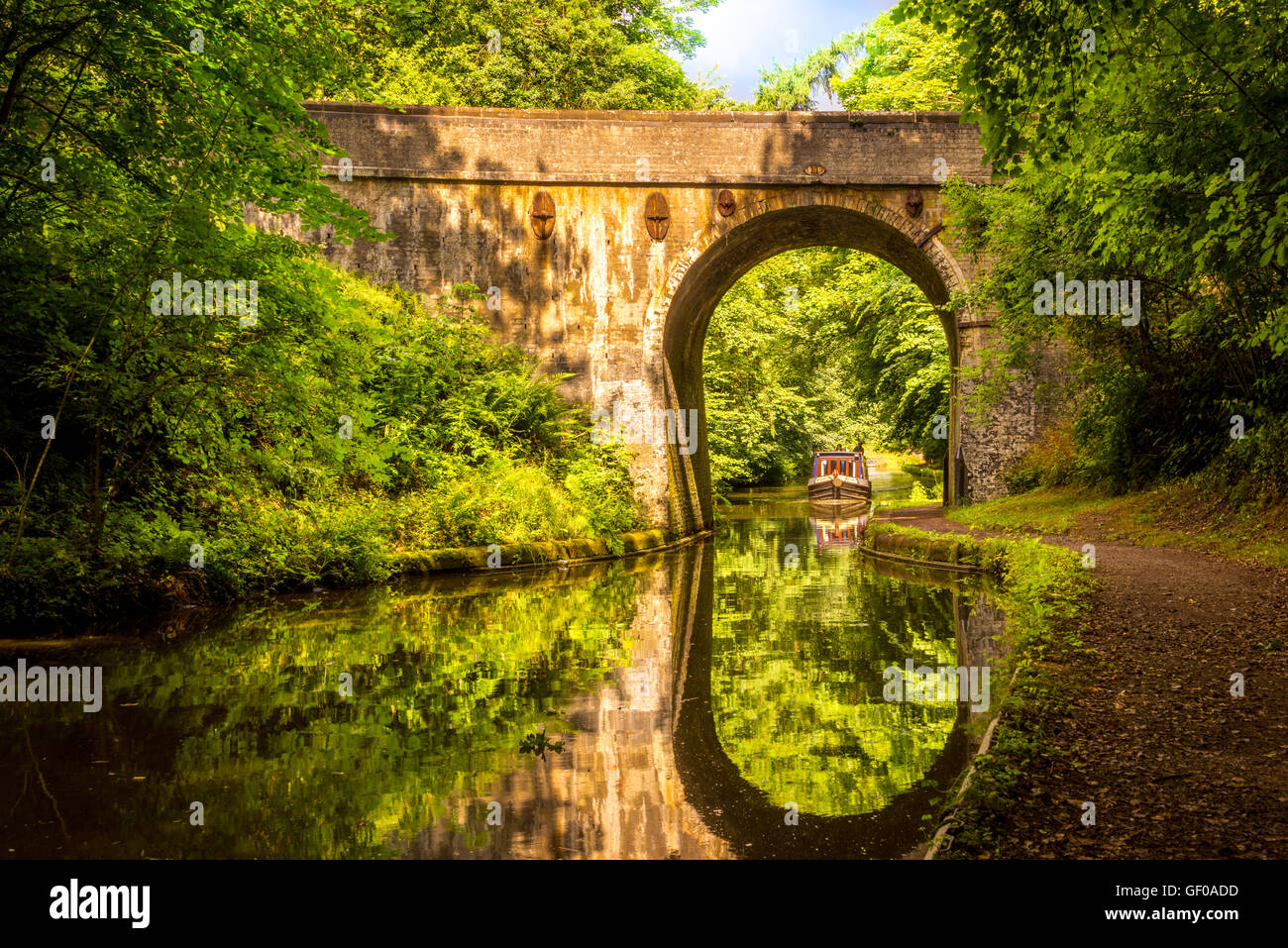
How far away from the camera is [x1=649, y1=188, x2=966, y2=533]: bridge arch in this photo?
19.8 meters

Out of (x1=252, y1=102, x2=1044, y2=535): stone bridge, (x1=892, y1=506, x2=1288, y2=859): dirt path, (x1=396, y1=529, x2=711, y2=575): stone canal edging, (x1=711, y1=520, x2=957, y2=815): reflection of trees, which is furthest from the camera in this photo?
(x1=252, y1=102, x2=1044, y2=535): stone bridge

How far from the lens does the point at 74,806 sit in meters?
4.48

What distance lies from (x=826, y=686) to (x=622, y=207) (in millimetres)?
14851

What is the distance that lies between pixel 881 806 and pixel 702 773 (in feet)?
3.07

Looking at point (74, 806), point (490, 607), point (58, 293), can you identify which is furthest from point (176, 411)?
point (74, 806)

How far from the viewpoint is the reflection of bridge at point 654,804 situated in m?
4.03

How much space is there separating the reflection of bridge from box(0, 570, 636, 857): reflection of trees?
286 millimetres

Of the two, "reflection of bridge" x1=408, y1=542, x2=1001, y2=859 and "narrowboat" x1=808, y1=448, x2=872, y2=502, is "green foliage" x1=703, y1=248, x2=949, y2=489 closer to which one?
"narrowboat" x1=808, y1=448, x2=872, y2=502

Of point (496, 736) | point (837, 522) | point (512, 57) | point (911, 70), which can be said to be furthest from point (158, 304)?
point (911, 70)

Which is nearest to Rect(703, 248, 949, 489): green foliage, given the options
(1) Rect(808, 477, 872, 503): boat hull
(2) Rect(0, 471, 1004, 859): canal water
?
(1) Rect(808, 477, 872, 503): boat hull

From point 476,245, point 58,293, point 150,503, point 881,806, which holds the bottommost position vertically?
point 881,806

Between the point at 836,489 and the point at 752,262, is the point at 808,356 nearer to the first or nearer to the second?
the point at 836,489

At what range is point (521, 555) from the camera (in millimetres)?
15695

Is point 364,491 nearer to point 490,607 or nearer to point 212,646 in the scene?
point 490,607
